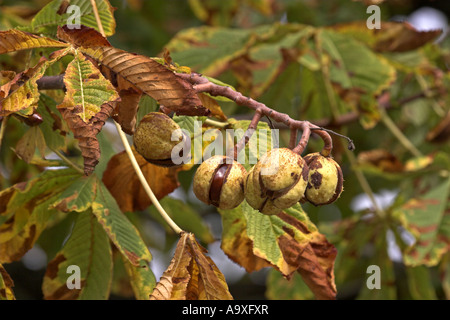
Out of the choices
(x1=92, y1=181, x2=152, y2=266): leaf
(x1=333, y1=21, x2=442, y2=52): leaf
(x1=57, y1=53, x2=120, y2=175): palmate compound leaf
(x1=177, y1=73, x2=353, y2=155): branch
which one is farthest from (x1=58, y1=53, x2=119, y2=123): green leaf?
(x1=333, y1=21, x2=442, y2=52): leaf

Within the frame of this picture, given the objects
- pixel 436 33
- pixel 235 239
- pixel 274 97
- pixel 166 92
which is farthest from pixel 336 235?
pixel 166 92

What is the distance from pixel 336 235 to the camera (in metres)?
2.09

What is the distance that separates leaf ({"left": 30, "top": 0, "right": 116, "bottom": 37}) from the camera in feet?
3.80

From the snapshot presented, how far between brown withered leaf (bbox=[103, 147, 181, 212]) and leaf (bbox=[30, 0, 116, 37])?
260mm

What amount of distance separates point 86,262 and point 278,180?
2.05 ft

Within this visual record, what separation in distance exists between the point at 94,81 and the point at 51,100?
361 millimetres

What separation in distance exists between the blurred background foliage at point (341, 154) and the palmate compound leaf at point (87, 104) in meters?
0.55

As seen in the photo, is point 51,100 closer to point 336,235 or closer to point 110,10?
point 110,10

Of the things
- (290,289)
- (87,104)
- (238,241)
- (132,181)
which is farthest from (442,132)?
(87,104)

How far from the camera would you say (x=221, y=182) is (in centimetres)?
87

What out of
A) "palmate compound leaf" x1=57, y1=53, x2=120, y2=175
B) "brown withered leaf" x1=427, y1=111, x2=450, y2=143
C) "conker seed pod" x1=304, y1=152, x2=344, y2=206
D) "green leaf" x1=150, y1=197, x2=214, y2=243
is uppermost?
"palmate compound leaf" x1=57, y1=53, x2=120, y2=175

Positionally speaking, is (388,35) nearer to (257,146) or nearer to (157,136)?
(257,146)

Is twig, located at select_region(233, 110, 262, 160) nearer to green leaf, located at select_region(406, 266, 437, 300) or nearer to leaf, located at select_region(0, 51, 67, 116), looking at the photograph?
leaf, located at select_region(0, 51, 67, 116)

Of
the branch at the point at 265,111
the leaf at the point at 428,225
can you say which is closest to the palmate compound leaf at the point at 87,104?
the branch at the point at 265,111
